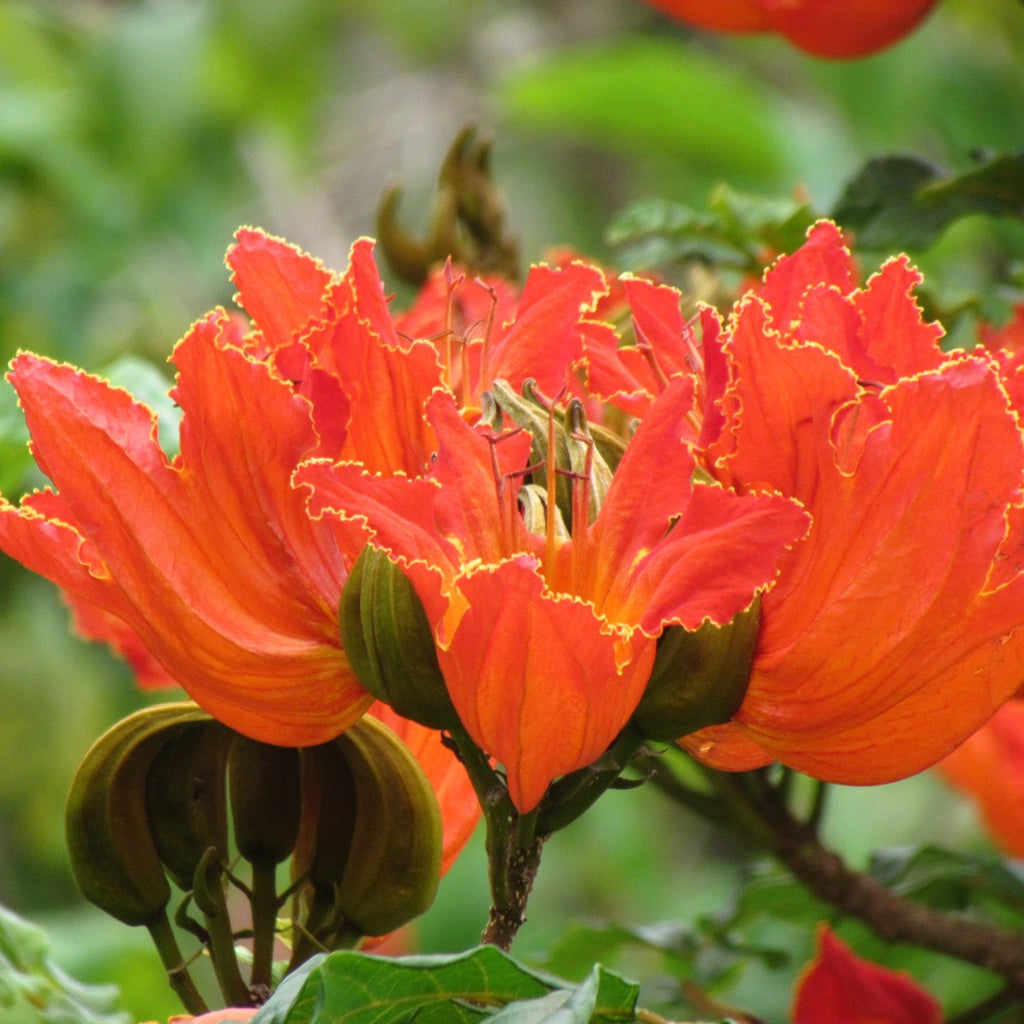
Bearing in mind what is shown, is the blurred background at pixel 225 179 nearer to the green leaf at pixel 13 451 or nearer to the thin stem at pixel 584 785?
the green leaf at pixel 13 451

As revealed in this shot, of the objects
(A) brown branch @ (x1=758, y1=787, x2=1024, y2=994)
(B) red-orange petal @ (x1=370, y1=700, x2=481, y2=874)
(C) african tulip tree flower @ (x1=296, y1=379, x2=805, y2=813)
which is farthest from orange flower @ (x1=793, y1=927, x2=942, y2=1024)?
(C) african tulip tree flower @ (x1=296, y1=379, x2=805, y2=813)

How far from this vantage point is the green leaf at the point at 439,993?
0.47 meters

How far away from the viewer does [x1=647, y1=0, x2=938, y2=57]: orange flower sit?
831 mm

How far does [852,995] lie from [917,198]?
15.5 inches

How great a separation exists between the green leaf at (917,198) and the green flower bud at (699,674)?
0.37m

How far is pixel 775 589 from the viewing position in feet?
1.69

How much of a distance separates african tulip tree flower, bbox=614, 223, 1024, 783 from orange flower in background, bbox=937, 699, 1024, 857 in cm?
63

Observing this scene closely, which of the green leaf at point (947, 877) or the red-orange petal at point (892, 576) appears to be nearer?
the red-orange petal at point (892, 576)

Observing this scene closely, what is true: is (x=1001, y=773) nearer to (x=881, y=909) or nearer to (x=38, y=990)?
(x=881, y=909)

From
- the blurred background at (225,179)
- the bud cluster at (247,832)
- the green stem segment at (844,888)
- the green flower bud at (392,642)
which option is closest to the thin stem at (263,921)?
the bud cluster at (247,832)

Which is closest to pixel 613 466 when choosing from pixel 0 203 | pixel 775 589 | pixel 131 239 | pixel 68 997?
pixel 775 589

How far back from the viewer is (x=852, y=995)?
0.78m

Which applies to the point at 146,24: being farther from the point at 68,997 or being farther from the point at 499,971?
the point at 499,971

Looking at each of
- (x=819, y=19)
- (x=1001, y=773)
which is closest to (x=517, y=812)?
(x=819, y=19)
